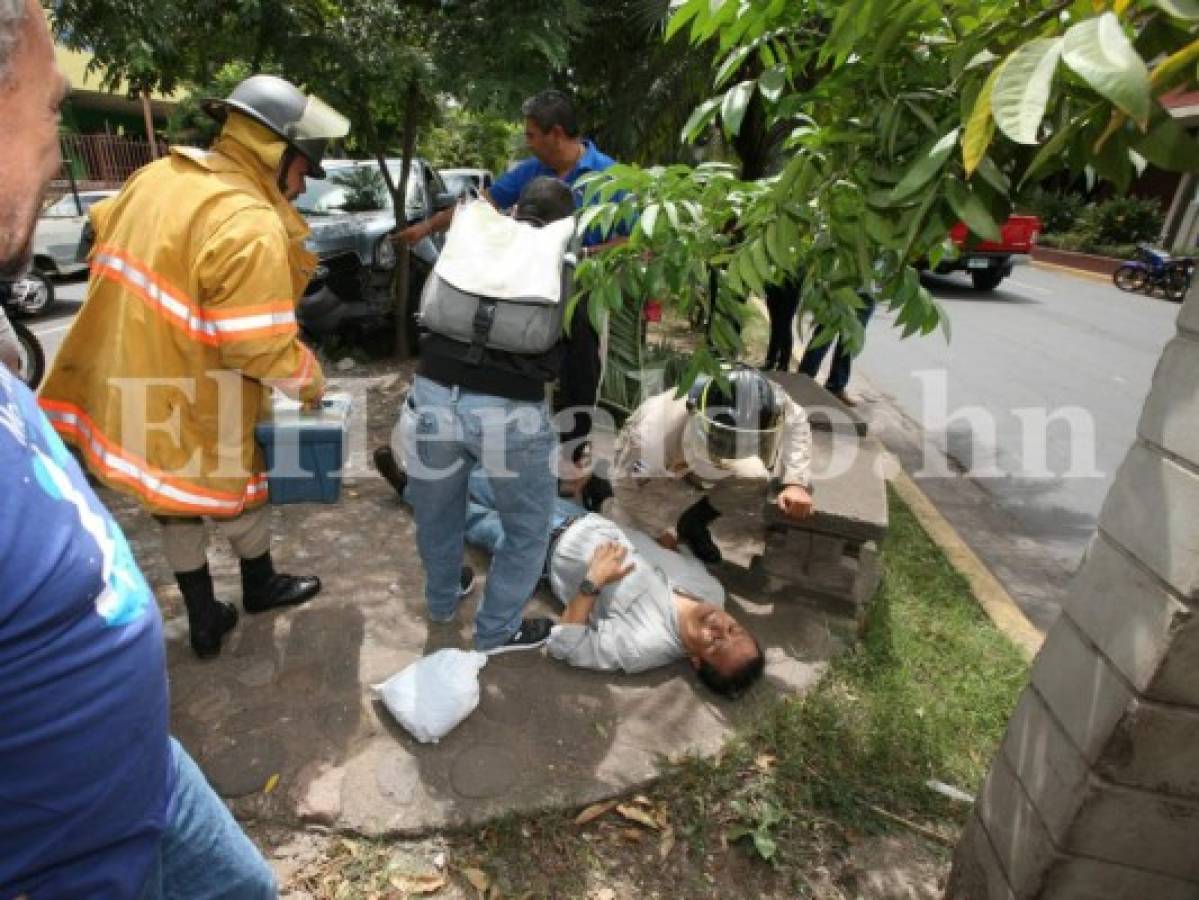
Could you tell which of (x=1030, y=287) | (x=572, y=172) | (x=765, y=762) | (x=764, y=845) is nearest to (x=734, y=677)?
(x=765, y=762)

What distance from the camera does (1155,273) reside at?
1444 cm

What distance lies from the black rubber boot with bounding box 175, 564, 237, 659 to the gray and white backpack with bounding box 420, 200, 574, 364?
1.32 metres

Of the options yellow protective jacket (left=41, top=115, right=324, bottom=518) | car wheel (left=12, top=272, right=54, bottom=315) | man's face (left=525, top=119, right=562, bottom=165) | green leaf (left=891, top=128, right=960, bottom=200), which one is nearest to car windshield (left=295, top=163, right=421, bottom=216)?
car wheel (left=12, top=272, right=54, bottom=315)

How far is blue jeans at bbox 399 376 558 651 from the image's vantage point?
2.38 m

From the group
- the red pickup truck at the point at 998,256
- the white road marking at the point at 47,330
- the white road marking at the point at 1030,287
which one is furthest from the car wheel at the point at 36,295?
the white road marking at the point at 1030,287

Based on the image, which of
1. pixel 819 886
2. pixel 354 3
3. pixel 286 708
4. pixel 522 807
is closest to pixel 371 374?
pixel 354 3

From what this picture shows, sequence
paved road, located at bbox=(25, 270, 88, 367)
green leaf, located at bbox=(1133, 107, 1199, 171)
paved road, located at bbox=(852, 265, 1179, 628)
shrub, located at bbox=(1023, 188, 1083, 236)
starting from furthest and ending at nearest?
1. shrub, located at bbox=(1023, 188, 1083, 236)
2. paved road, located at bbox=(25, 270, 88, 367)
3. paved road, located at bbox=(852, 265, 1179, 628)
4. green leaf, located at bbox=(1133, 107, 1199, 171)

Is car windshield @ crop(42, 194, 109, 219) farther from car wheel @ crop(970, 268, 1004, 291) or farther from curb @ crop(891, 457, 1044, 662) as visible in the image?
car wheel @ crop(970, 268, 1004, 291)

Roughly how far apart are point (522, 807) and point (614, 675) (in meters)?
0.72

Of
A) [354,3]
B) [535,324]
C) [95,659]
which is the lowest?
[95,659]

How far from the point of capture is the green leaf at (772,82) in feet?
4.90

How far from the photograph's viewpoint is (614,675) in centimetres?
288

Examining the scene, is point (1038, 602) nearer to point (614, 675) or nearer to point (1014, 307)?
point (614, 675)

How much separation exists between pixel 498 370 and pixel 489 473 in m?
0.35
